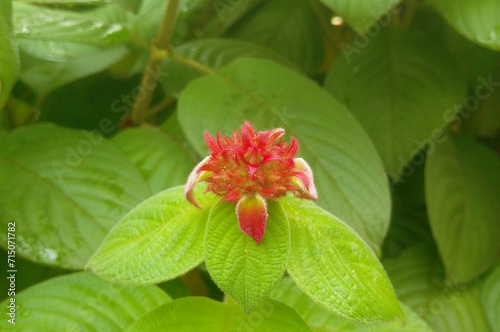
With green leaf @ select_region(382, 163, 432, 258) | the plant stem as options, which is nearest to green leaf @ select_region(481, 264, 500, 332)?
green leaf @ select_region(382, 163, 432, 258)

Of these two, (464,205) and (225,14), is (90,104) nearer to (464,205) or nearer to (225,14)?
(225,14)

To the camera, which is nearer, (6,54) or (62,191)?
(6,54)

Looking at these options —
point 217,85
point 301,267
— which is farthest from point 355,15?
point 301,267

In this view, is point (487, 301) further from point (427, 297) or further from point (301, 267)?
point (301, 267)

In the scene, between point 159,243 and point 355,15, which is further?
point 355,15

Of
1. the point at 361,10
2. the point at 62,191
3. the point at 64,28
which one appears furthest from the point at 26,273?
the point at 361,10

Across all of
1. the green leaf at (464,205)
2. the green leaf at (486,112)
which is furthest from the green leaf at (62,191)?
the green leaf at (486,112)

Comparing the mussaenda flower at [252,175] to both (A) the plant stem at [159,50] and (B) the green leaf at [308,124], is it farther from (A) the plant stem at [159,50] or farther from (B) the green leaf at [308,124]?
(A) the plant stem at [159,50]

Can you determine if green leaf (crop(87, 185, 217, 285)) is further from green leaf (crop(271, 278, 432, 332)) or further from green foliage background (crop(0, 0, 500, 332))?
green leaf (crop(271, 278, 432, 332))
